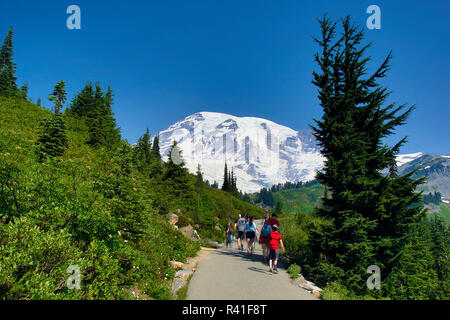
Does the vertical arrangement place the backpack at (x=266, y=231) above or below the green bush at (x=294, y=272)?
above

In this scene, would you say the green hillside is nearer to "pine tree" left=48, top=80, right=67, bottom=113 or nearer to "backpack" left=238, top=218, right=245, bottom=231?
"backpack" left=238, top=218, right=245, bottom=231

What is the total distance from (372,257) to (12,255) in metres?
13.7

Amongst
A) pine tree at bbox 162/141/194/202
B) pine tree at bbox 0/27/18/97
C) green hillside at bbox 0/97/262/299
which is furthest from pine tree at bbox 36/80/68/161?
pine tree at bbox 0/27/18/97

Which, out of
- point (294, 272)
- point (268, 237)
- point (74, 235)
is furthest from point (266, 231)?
point (74, 235)

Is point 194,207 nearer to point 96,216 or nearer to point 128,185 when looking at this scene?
point 128,185

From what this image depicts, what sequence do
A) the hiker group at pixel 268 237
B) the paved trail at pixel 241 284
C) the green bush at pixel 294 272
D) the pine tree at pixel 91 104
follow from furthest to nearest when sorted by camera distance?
1. the pine tree at pixel 91 104
2. the hiker group at pixel 268 237
3. the green bush at pixel 294 272
4. the paved trail at pixel 241 284

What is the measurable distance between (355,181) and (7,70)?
71128 mm

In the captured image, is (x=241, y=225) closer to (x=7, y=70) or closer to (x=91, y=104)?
(x=91, y=104)

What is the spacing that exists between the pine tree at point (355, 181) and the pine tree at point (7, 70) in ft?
195

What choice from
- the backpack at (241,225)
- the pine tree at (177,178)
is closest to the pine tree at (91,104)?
→ the pine tree at (177,178)

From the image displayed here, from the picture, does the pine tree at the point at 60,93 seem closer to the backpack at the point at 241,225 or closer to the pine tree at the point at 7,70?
the pine tree at the point at 7,70

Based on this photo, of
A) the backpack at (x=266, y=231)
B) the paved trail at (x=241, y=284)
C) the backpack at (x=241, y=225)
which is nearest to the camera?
the paved trail at (x=241, y=284)

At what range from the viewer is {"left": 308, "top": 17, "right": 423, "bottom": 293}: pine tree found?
435 inches

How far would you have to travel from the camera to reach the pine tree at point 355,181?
1104 cm
